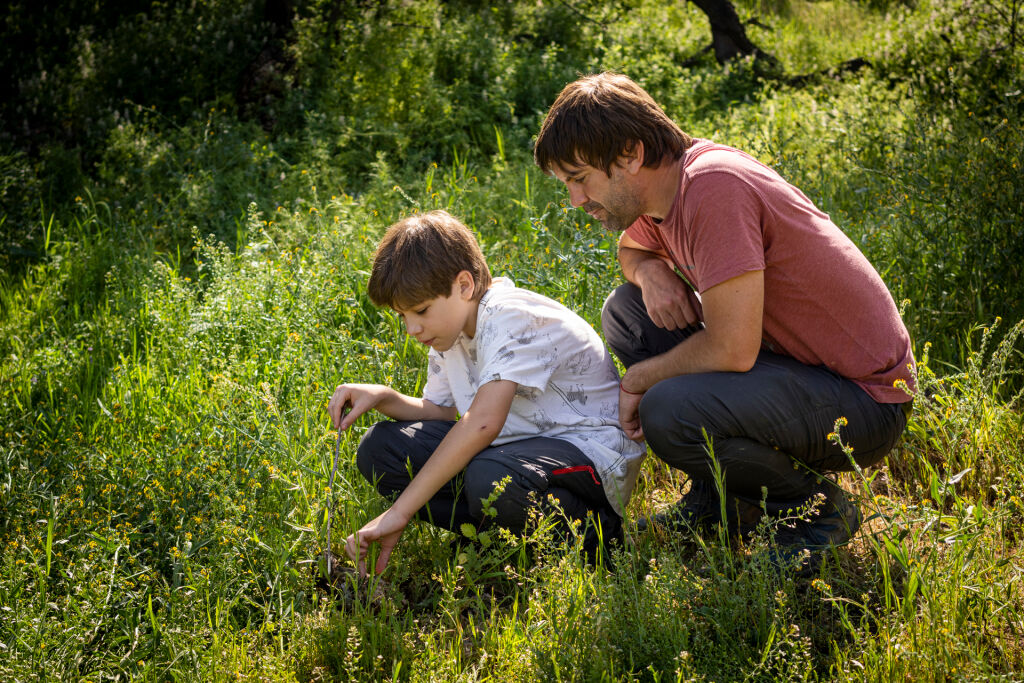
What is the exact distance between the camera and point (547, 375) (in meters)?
2.61

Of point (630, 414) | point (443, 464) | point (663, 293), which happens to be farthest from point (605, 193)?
point (443, 464)

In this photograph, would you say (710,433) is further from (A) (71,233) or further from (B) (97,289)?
(A) (71,233)

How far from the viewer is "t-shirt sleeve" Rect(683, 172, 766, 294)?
2.30 m

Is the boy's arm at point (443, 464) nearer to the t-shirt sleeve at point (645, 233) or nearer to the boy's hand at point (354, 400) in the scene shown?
the boy's hand at point (354, 400)

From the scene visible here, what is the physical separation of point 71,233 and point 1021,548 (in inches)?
186

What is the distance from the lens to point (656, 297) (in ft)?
9.02

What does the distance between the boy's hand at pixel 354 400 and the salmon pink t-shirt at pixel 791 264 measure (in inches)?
40.7

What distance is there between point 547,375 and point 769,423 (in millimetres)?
633

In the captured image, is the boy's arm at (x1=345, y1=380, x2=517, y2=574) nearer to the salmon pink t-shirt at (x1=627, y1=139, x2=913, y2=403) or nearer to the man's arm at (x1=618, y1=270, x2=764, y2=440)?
the man's arm at (x1=618, y1=270, x2=764, y2=440)

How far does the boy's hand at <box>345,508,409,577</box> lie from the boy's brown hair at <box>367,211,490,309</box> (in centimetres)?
62

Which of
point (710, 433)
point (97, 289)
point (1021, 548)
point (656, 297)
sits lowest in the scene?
point (97, 289)

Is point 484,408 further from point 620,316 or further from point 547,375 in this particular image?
point 620,316

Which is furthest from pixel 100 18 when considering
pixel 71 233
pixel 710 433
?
pixel 710 433

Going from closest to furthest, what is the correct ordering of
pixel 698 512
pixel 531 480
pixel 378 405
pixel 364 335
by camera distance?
pixel 531 480, pixel 698 512, pixel 378 405, pixel 364 335
